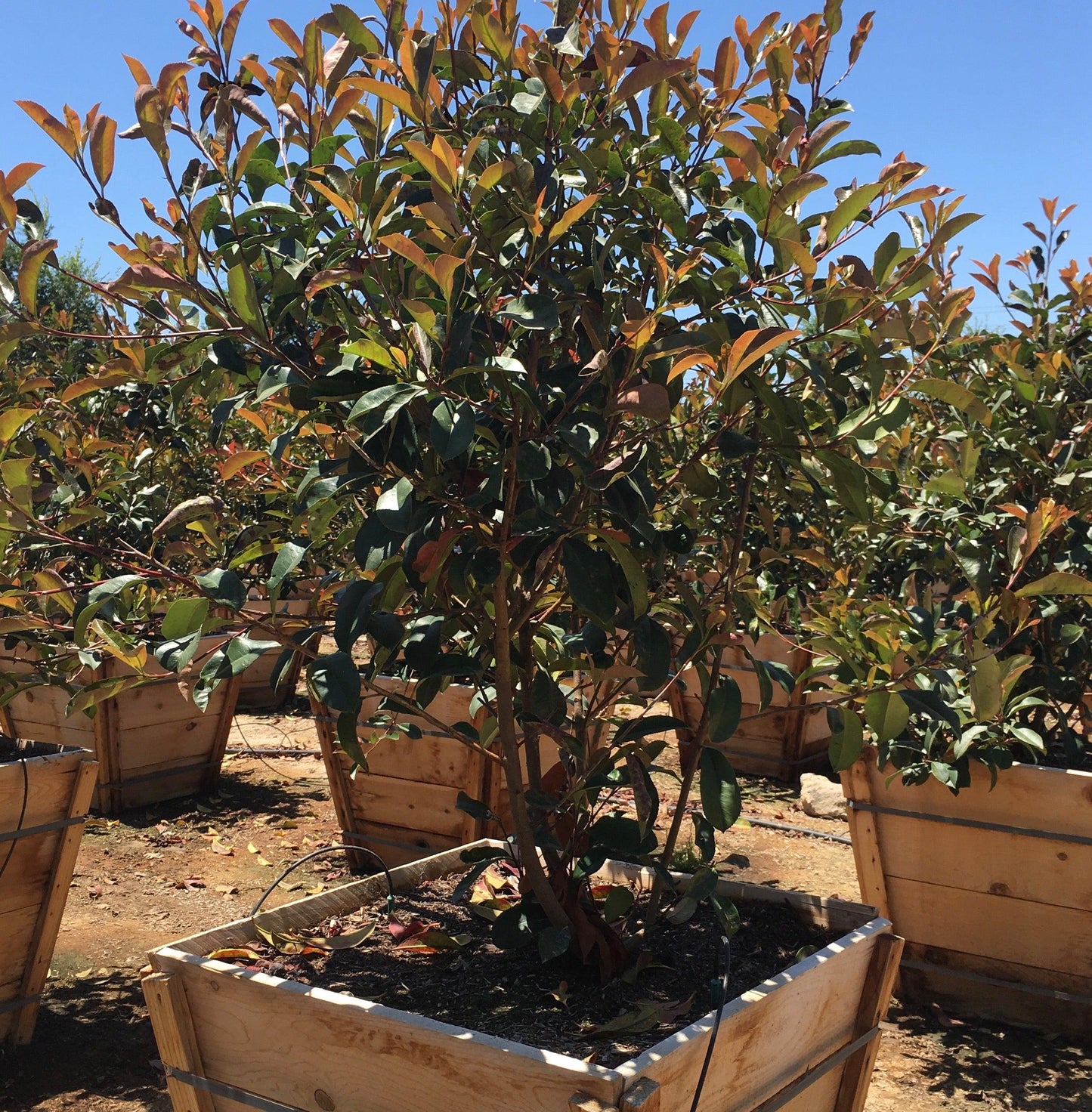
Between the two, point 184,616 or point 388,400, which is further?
point 184,616

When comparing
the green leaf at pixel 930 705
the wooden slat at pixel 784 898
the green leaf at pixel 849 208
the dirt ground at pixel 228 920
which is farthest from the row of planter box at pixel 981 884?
the green leaf at pixel 849 208

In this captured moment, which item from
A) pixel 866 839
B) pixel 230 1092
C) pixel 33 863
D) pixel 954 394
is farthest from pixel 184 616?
pixel 866 839

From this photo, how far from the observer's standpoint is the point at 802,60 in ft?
5.36

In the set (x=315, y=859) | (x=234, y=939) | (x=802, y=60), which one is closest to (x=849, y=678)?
(x=802, y=60)

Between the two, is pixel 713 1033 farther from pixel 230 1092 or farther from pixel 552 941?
pixel 230 1092

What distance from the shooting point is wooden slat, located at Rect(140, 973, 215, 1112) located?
65.9 inches

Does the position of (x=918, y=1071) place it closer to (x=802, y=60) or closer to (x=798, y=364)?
(x=798, y=364)

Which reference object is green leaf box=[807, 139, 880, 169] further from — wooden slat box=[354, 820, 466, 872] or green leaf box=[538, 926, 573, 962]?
wooden slat box=[354, 820, 466, 872]

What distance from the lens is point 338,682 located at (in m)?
1.41

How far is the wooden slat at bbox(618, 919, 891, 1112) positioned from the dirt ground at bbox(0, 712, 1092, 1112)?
91cm

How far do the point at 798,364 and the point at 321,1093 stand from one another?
1.26 meters

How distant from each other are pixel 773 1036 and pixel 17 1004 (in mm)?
2024

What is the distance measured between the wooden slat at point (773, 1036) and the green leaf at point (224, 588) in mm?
793

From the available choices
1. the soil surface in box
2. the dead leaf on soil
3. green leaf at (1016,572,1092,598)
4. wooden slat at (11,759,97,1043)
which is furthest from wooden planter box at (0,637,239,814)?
green leaf at (1016,572,1092,598)
